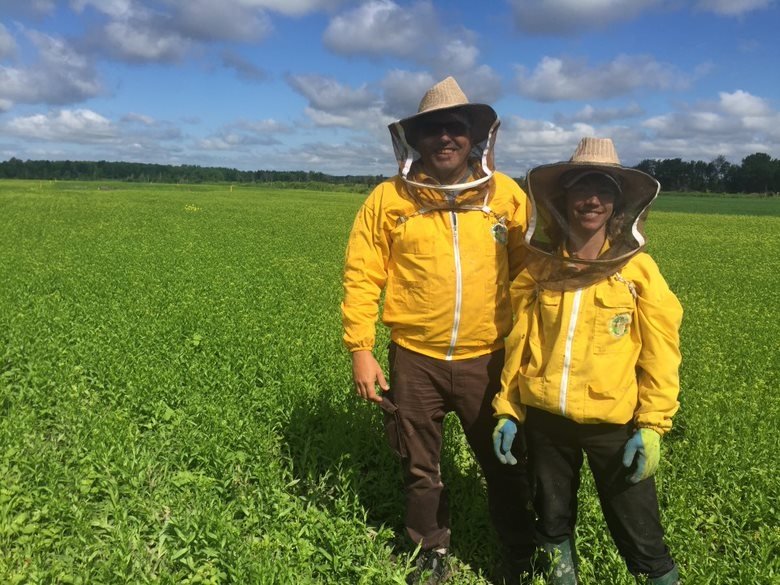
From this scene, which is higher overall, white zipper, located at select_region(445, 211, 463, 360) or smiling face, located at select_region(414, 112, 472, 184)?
smiling face, located at select_region(414, 112, 472, 184)

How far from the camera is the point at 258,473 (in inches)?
178

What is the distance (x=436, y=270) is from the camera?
131 inches

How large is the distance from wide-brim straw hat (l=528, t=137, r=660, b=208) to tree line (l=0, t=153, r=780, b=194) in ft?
311

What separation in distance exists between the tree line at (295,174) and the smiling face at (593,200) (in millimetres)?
94723

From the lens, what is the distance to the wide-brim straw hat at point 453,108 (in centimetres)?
317

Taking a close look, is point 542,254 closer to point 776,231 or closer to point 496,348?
point 496,348

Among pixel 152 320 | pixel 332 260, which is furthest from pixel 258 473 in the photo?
pixel 332 260

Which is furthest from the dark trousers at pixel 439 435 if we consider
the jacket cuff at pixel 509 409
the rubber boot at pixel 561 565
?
the rubber boot at pixel 561 565

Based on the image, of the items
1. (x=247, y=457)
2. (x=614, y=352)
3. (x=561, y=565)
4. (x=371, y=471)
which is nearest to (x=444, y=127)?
(x=614, y=352)

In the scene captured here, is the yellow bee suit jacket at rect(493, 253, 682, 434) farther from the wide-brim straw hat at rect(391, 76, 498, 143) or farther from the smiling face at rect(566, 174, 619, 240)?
the wide-brim straw hat at rect(391, 76, 498, 143)

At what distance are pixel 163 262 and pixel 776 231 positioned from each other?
2953cm

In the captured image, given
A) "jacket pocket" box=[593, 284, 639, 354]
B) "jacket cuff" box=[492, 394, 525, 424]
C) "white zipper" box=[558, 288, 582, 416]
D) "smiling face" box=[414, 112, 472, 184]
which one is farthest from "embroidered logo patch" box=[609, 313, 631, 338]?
"smiling face" box=[414, 112, 472, 184]

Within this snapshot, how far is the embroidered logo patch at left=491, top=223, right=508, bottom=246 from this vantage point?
3383mm

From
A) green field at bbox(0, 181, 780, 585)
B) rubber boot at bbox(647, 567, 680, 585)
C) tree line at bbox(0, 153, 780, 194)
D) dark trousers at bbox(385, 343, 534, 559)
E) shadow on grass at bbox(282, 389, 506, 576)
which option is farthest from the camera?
tree line at bbox(0, 153, 780, 194)
